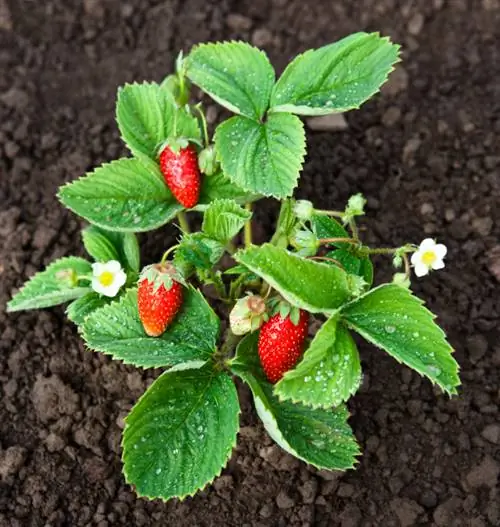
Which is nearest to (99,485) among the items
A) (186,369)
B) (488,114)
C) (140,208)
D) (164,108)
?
(186,369)

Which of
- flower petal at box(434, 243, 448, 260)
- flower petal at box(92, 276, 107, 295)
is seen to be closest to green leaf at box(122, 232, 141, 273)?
flower petal at box(92, 276, 107, 295)

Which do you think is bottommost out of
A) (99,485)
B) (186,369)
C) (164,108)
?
(99,485)

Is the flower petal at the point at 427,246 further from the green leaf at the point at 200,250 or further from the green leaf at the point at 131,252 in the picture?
the green leaf at the point at 131,252

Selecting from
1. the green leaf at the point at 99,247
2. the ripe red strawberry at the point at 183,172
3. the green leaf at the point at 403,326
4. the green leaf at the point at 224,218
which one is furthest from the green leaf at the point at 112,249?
the green leaf at the point at 403,326

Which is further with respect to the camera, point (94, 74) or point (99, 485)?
point (94, 74)

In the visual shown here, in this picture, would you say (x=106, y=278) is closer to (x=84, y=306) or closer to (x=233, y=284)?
(x=84, y=306)

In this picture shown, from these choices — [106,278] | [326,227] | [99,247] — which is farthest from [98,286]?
[326,227]

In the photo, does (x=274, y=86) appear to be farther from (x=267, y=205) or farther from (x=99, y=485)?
(x=99, y=485)
